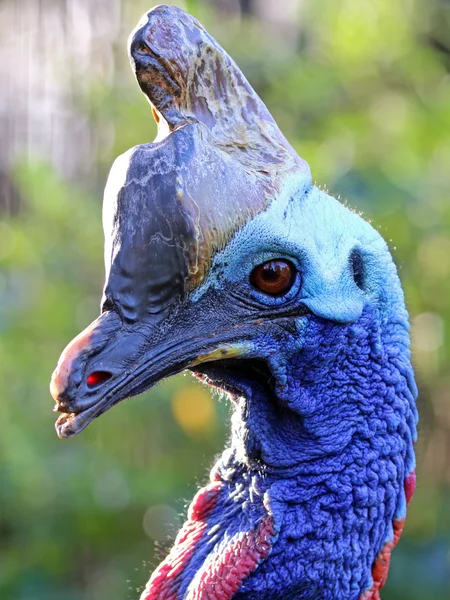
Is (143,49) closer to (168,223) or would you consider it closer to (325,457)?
(168,223)

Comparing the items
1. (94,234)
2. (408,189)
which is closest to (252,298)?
(408,189)

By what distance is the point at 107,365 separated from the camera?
145 cm

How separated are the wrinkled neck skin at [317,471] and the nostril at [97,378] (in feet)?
0.87

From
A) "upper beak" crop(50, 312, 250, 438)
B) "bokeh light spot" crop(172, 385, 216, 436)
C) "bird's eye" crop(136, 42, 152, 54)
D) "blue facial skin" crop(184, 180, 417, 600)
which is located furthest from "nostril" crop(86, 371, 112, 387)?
"bokeh light spot" crop(172, 385, 216, 436)

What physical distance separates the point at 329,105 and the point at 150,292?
3.56 meters

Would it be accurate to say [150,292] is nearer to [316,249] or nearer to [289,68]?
[316,249]

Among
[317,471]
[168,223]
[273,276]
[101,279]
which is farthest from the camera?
[101,279]

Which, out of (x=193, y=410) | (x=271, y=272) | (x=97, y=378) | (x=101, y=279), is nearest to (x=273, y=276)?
(x=271, y=272)

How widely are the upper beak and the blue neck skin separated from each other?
21 centimetres

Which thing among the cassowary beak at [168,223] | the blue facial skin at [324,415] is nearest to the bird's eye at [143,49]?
the cassowary beak at [168,223]

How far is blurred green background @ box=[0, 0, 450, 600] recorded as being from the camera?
13.3 ft

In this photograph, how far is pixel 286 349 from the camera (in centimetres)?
161

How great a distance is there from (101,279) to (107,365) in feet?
10.4

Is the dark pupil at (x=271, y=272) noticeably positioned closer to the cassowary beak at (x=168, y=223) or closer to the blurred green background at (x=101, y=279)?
the cassowary beak at (x=168, y=223)
